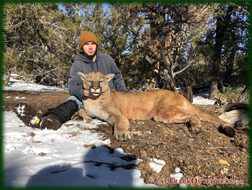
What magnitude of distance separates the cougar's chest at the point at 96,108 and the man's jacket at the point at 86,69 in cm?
19

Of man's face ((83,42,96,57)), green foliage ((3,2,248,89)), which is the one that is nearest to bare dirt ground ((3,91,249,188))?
man's face ((83,42,96,57))

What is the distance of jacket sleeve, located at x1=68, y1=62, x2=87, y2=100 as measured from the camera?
377 centimetres

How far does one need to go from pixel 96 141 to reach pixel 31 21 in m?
6.88

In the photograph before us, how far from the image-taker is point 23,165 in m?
1.87

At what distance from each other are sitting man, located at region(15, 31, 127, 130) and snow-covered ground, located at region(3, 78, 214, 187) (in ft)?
0.62

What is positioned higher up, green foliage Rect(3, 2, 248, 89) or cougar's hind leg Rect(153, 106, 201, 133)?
green foliage Rect(3, 2, 248, 89)

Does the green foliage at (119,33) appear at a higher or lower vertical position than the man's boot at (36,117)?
higher

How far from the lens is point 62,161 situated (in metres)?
2.03

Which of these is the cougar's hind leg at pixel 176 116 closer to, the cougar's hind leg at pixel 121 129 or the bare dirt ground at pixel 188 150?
the bare dirt ground at pixel 188 150

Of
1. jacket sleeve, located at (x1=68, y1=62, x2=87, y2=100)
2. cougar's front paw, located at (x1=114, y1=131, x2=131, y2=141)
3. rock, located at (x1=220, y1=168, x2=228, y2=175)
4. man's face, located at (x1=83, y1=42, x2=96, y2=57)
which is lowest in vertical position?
rock, located at (x1=220, y1=168, x2=228, y2=175)

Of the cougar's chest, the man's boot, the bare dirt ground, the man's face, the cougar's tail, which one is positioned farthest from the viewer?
the man's face

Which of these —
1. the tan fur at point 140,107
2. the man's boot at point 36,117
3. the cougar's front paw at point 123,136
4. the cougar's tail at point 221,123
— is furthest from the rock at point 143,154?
the cougar's tail at point 221,123

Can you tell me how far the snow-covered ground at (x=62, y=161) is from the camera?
66.7 inches

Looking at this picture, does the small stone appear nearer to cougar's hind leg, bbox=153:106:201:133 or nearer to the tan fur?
the tan fur
